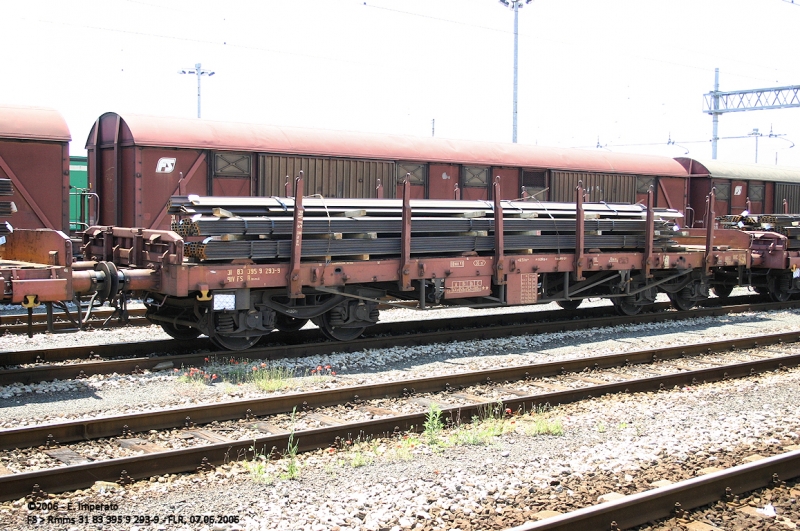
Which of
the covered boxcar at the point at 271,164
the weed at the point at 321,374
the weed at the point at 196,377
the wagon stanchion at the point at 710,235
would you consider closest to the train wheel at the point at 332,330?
the weed at the point at 321,374

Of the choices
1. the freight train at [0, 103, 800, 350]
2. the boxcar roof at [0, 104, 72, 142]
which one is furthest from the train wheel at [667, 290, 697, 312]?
the boxcar roof at [0, 104, 72, 142]

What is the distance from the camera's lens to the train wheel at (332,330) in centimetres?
1092

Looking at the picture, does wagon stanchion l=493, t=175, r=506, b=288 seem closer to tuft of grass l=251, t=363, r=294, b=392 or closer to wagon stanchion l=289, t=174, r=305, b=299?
wagon stanchion l=289, t=174, r=305, b=299

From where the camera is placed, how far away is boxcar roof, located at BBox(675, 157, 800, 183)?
78.2 ft

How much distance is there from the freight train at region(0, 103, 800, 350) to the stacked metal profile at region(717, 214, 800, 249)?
44 mm

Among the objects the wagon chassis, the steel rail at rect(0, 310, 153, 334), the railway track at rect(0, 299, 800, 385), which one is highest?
the wagon chassis

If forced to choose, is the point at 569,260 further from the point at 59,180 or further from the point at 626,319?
the point at 59,180

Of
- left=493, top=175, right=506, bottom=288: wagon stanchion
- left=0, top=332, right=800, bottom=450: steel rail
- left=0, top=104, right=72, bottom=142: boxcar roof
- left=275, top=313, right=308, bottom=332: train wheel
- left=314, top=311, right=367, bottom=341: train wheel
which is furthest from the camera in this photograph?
left=0, top=104, right=72, bottom=142: boxcar roof

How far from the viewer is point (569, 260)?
42.1ft

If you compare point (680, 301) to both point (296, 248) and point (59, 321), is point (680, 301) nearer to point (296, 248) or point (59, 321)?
point (296, 248)

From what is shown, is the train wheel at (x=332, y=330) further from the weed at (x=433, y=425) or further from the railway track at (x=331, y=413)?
the weed at (x=433, y=425)

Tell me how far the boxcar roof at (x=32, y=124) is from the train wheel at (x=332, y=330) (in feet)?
21.3

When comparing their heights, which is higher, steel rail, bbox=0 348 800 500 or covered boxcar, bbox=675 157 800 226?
covered boxcar, bbox=675 157 800 226

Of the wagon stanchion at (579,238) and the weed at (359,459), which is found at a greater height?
the wagon stanchion at (579,238)
